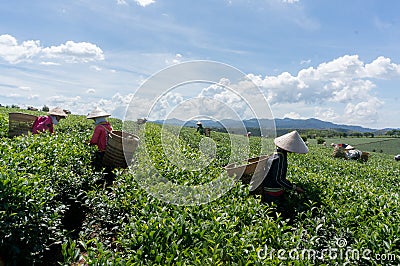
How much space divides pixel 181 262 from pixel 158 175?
7.90 ft

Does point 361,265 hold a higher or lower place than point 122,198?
lower

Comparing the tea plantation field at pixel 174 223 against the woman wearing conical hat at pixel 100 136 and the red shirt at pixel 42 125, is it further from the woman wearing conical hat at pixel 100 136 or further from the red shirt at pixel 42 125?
the red shirt at pixel 42 125

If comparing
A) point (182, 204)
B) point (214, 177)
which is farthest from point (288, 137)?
point (182, 204)

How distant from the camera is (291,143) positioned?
15.8 feet

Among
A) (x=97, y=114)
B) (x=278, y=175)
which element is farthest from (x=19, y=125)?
(x=278, y=175)

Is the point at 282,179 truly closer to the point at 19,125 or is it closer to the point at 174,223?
the point at 174,223

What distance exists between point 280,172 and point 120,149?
10.8ft

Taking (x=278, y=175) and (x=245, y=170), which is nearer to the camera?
(x=278, y=175)

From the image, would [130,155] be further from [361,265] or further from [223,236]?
[361,265]

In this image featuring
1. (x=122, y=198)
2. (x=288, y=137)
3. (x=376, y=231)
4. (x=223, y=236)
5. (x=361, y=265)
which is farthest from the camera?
(x=288, y=137)

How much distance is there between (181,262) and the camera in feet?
7.13

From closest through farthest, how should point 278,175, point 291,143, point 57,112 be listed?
point 278,175
point 291,143
point 57,112

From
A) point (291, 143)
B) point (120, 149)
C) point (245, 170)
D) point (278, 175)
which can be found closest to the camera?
point (278, 175)

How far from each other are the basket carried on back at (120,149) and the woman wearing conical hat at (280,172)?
8.96 feet
